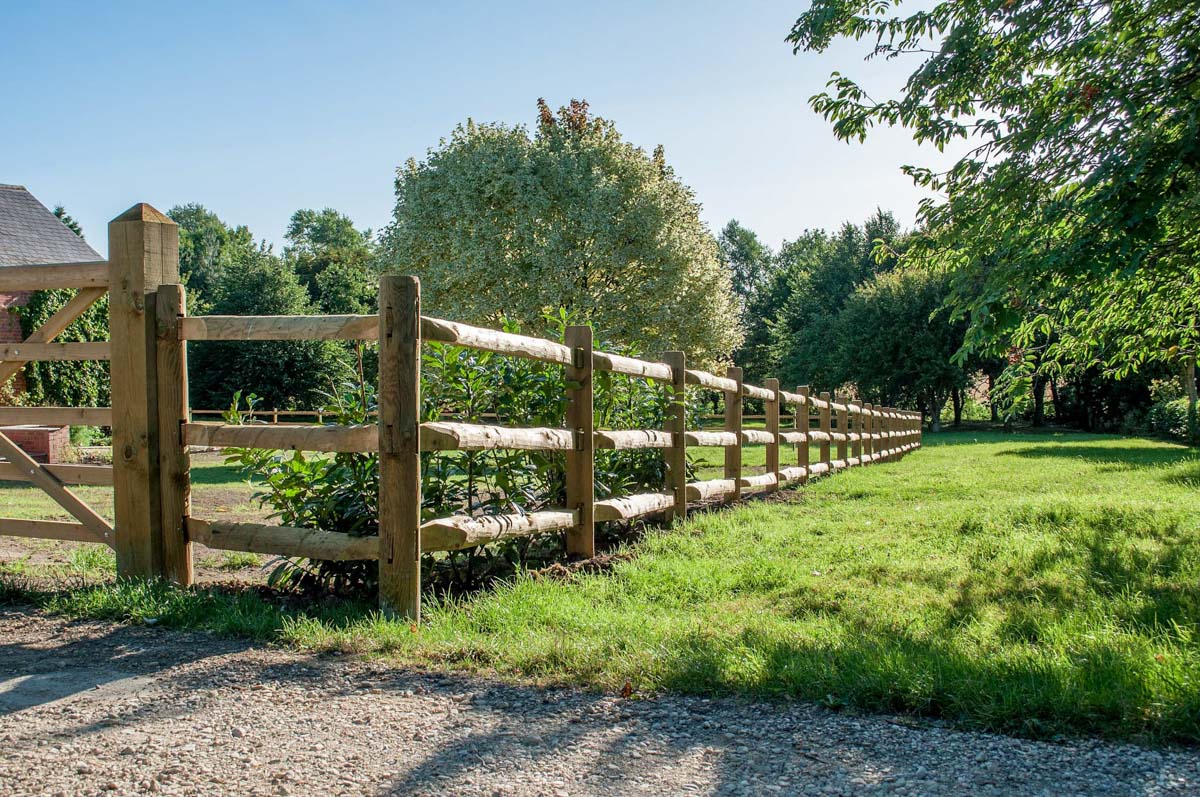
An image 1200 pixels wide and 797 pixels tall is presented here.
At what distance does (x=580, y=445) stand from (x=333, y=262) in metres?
50.5

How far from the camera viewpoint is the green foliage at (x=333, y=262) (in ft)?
153

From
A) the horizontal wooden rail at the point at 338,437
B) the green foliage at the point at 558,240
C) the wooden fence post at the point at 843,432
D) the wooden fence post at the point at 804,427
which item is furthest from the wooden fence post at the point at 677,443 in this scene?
the green foliage at the point at 558,240

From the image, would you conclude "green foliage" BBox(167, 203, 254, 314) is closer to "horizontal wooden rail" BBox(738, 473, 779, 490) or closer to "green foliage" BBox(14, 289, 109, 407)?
"green foliage" BBox(14, 289, 109, 407)

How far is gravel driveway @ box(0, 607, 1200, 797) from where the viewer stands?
2.24m

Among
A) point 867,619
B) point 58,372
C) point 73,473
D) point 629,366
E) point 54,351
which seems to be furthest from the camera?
point 58,372

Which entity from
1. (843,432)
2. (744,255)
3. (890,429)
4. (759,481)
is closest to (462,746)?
(759,481)

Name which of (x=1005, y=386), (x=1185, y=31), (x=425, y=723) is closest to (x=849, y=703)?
(x=425, y=723)

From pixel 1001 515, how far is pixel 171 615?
238 inches

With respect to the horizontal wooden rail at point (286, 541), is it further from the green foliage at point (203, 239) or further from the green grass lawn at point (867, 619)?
the green foliage at point (203, 239)

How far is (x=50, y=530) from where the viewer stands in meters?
5.01

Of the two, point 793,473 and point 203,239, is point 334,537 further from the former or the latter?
point 203,239

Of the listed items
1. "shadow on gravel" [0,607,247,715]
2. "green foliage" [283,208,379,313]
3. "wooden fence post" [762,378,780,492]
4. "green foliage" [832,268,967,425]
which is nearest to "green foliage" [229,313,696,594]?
"shadow on gravel" [0,607,247,715]

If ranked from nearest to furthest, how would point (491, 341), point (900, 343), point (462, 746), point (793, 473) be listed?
point (462, 746), point (491, 341), point (793, 473), point (900, 343)

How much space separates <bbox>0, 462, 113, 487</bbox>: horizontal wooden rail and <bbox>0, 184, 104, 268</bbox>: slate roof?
20230 mm
